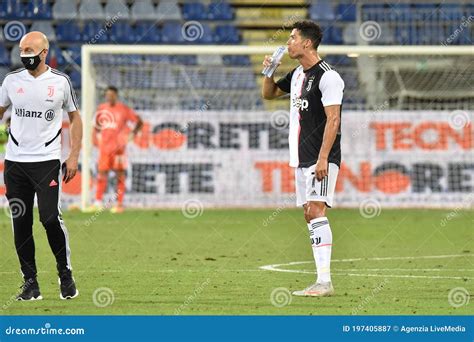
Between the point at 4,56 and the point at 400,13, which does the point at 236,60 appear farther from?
the point at 4,56

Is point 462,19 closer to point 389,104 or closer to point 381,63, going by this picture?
point 381,63

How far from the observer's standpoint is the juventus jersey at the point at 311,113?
8945 millimetres

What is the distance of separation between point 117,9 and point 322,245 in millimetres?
16940

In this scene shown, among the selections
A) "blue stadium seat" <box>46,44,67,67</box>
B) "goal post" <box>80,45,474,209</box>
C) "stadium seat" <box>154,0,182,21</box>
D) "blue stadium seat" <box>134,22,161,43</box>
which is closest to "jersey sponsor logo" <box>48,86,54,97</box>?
"goal post" <box>80,45,474,209</box>

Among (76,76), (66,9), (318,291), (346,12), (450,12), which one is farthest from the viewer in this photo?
(346,12)

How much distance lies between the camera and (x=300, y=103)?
9.17m

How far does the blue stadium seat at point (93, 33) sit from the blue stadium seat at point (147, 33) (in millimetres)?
808

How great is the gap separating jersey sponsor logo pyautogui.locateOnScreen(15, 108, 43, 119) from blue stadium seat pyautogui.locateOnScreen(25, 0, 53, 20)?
53.0 feet

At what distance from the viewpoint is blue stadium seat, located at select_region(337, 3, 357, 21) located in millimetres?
26422

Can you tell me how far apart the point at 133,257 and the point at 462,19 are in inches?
569

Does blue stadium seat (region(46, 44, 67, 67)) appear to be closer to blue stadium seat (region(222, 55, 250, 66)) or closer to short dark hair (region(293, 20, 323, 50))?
blue stadium seat (region(222, 55, 250, 66))

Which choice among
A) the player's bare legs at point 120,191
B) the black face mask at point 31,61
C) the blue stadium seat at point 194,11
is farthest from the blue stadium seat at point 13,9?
the black face mask at point 31,61

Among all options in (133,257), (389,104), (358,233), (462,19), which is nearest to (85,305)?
(133,257)

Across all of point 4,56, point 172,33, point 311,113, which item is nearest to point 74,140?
point 311,113
